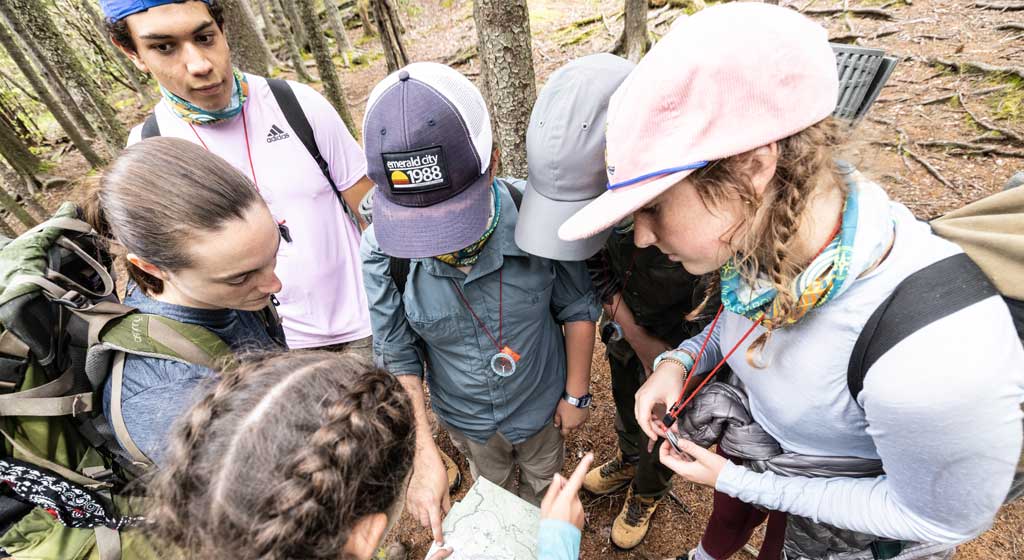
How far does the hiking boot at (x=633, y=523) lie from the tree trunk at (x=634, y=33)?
23.2ft

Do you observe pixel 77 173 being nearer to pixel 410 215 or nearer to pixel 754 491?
pixel 410 215

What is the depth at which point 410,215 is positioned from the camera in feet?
5.78

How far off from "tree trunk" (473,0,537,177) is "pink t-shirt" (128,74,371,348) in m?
1.19

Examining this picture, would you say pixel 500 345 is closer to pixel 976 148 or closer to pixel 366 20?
pixel 976 148

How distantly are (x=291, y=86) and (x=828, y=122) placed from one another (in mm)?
2768

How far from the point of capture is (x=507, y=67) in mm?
3273

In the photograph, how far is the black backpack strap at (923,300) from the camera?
3.35 feet

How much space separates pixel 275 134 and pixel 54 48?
850 cm

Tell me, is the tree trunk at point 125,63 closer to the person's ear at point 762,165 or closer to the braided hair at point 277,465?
the braided hair at point 277,465

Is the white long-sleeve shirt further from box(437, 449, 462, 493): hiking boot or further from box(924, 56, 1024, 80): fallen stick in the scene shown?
box(924, 56, 1024, 80): fallen stick

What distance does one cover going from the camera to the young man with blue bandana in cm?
230

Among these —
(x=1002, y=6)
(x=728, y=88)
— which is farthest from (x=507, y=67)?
(x=1002, y=6)

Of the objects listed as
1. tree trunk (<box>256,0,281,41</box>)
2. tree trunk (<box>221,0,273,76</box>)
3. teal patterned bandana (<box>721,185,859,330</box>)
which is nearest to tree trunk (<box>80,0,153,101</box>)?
tree trunk (<box>256,0,281,41</box>)

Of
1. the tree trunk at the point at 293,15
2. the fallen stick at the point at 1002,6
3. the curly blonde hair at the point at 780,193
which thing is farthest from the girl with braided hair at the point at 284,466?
the tree trunk at the point at 293,15
